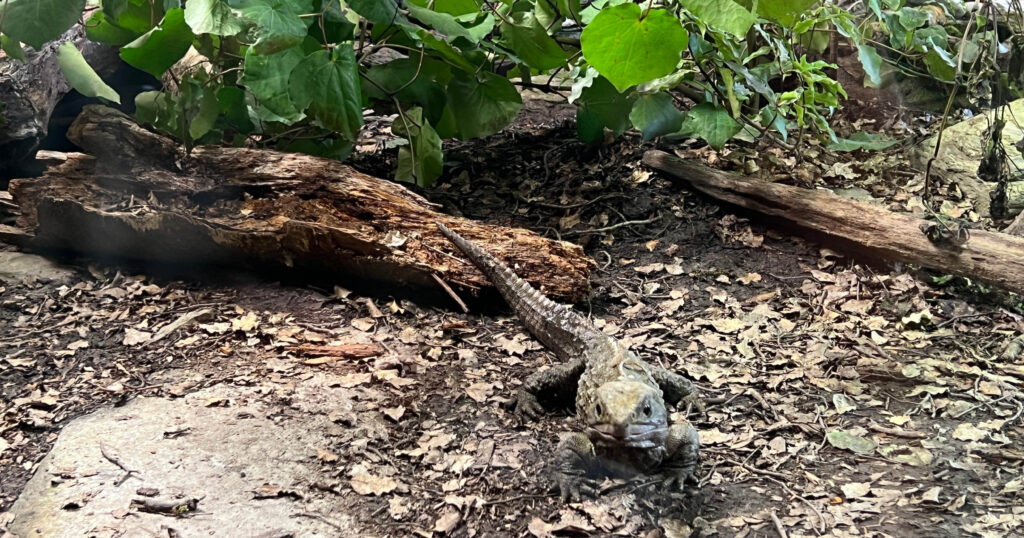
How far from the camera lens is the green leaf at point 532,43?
475 cm

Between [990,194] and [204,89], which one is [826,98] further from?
[204,89]

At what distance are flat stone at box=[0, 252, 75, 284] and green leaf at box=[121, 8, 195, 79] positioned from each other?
165 centimetres

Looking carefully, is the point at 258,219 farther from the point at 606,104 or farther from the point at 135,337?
the point at 606,104

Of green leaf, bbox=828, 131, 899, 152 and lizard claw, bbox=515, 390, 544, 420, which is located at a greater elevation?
green leaf, bbox=828, 131, 899, 152

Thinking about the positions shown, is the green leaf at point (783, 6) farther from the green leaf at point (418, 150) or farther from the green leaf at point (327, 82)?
the green leaf at point (418, 150)

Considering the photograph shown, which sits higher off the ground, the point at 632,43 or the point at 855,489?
the point at 632,43

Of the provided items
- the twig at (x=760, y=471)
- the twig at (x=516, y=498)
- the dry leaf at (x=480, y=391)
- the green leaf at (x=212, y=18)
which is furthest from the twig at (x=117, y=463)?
the twig at (x=760, y=471)

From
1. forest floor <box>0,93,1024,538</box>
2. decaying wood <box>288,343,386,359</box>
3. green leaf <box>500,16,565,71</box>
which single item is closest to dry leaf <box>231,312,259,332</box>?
forest floor <box>0,93,1024,538</box>

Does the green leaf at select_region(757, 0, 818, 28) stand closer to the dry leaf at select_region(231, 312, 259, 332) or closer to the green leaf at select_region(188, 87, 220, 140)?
the dry leaf at select_region(231, 312, 259, 332)

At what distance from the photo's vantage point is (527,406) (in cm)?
373

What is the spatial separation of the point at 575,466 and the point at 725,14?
201cm

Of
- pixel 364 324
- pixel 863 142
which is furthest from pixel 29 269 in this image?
pixel 863 142

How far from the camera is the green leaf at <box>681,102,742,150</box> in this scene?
4848mm

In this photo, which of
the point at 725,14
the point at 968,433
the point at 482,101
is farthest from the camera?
the point at 482,101
